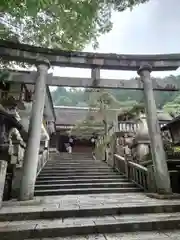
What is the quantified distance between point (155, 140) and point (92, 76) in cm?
294

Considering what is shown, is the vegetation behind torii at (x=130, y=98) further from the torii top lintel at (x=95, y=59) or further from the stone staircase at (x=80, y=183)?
the stone staircase at (x=80, y=183)

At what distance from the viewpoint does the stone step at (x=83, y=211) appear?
10.9 feet

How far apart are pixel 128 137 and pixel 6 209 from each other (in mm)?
6950

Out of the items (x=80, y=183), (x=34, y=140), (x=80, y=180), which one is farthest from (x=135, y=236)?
(x=80, y=180)

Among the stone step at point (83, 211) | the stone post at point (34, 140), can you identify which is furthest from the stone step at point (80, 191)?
the stone step at point (83, 211)

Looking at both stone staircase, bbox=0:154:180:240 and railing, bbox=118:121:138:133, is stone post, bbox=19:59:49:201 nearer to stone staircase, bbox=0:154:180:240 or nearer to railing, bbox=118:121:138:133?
stone staircase, bbox=0:154:180:240

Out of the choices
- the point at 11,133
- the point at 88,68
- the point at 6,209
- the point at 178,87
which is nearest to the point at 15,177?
the point at 6,209

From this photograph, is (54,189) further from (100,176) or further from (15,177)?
(100,176)

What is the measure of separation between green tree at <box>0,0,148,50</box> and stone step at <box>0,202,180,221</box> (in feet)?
13.1

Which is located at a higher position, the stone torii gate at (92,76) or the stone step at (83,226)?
the stone torii gate at (92,76)

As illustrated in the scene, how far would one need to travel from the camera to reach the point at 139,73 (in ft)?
20.3

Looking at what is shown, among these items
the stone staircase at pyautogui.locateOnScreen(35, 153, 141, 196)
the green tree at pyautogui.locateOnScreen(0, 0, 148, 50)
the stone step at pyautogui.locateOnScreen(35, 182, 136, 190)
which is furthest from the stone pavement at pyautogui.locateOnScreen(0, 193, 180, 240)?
the green tree at pyautogui.locateOnScreen(0, 0, 148, 50)

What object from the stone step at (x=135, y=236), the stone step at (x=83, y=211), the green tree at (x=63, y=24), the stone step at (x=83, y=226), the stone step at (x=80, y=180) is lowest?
the stone step at (x=135, y=236)

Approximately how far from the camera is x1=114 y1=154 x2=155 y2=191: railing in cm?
536
